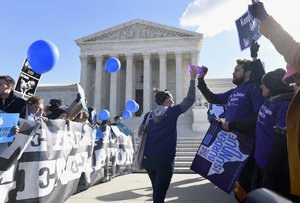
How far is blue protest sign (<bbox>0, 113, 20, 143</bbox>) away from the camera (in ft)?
11.9

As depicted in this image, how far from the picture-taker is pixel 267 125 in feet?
10.2

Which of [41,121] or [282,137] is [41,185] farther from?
[282,137]

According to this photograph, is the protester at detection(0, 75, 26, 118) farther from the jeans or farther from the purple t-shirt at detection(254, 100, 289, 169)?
the purple t-shirt at detection(254, 100, 289, 169)

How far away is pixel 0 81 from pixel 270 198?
4.51 metres

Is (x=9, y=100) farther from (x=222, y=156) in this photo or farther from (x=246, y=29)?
(x=246, y=29)

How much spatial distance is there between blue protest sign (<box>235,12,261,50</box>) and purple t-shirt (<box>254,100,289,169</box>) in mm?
2069

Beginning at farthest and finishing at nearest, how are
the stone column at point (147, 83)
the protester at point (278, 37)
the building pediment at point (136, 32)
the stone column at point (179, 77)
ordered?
the building pediment at point (136, 32), the stone column at point (147, 83), the stone column at point (179, 77), the protester at point (278, 37)

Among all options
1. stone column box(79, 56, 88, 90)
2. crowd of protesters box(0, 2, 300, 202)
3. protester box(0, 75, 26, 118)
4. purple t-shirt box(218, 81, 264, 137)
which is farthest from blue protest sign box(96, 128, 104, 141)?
stone column box(79, 56, 88, 90)

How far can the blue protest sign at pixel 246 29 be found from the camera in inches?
192

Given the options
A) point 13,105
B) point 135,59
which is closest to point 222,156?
point 13,105

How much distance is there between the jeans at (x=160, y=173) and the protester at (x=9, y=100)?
2044mm

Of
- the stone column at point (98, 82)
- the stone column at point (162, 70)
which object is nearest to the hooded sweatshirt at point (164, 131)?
the stone column at point (162, 70)

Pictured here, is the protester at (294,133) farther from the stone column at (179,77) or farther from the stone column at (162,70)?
the stone column at (162,70)

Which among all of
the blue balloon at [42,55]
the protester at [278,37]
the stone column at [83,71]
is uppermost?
the stone column at [83,71]
